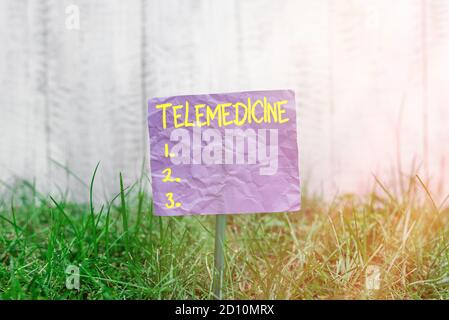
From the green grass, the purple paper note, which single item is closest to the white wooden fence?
the green grass

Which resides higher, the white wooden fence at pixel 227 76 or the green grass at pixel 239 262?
the white wooden fence at pixel 227 76

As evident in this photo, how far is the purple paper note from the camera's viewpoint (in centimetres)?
80

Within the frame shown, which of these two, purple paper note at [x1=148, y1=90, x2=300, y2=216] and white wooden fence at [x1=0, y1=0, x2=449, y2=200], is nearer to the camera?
purple paper note at [x1=148, y1=90, x2=300, y2=216]

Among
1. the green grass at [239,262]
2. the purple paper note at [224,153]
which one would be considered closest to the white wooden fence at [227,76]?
the green grass at [239,262]

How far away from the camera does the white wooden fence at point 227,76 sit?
1.33m

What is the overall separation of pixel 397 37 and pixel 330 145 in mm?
319

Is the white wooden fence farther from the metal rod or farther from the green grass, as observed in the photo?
the metal rod

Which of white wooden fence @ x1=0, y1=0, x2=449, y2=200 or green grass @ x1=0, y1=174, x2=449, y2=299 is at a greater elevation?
white wooden fence @ x1=0, y1=0, x2=449, y2=200

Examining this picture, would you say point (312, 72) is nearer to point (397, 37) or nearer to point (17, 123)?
point (397, 37)

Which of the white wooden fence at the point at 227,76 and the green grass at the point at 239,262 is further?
the white wooden fence at the point at 227,76

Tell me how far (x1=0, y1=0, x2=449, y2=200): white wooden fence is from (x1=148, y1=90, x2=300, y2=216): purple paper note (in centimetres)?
54

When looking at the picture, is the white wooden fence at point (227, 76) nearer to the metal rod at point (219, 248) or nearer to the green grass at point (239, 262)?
the green grass at point (239, 262)

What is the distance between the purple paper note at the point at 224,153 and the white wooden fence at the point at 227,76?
545 mm

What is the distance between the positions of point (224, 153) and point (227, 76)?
58 cm
